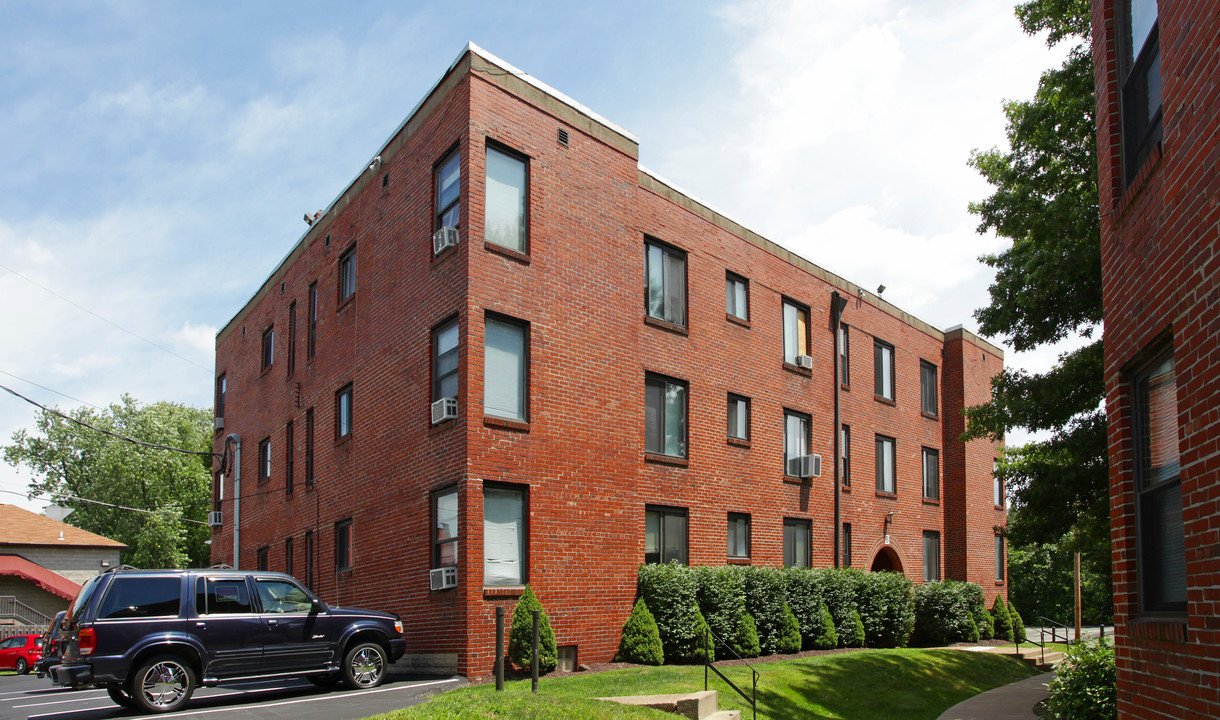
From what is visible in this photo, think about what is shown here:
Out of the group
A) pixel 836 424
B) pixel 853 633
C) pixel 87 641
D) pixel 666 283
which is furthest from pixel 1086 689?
pixel 836 424

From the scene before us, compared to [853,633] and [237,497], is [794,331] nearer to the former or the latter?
[853,633]

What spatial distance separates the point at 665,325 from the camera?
2050 cm

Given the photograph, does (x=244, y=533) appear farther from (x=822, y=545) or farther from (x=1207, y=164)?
(x=1207, y=164)

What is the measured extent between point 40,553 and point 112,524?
16705 millimetres

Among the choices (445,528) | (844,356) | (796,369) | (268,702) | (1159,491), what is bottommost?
(268,702)

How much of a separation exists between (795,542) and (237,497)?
15.6 meters

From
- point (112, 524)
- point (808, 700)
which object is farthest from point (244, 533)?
point (112, 524)

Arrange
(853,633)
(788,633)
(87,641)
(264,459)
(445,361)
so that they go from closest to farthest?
(87,641)
(445,361)
(788,633)
(853,633)
(264,459)

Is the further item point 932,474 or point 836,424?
point 932,474

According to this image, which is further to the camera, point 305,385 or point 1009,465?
point 305,385

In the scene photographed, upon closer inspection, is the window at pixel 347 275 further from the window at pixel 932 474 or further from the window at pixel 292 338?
the window at pixel 932 474

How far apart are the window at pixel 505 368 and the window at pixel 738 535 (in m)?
7.15

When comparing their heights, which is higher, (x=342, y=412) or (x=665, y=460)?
(x=342, y=412)

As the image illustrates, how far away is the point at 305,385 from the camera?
24531 millimetres
